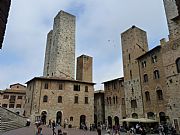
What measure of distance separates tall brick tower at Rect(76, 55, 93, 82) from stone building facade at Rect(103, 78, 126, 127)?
24.9 ft

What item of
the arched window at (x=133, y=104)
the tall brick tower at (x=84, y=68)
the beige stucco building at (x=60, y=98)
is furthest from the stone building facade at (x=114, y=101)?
the tall brick tower at (x=84, y=68)

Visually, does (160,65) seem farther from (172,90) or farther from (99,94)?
(99,94)

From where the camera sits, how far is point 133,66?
33.7 metres

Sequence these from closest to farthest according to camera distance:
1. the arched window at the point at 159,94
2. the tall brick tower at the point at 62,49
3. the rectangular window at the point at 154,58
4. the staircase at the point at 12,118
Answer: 1. the staircase at the point at 12,118
2. the arched window at the point at 159,94
3. the rectangular window at the point at 154,58
4. the tall brick tower at the point at 62,49

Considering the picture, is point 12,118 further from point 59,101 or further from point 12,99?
point 12,99

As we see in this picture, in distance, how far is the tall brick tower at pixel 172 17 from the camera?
25.5 m

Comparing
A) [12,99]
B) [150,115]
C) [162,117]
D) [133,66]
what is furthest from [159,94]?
[12,99]

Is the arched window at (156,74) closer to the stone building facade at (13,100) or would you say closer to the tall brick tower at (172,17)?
the tall brick tower at (172,17)

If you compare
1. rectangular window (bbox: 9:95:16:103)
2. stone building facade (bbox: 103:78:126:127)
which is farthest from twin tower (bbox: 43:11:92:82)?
rectangular window (bbox: 9:95:16:103)

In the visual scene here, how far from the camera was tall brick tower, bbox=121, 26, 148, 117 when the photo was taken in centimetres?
3125

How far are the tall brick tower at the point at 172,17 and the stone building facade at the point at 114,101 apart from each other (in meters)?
13.7

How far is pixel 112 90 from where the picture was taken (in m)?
38.1

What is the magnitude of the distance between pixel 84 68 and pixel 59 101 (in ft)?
45.9

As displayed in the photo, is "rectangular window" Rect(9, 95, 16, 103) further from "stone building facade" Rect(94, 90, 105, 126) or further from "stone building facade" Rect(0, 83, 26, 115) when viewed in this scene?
"stone building facade" Rect(94, 90, 105, 126)
